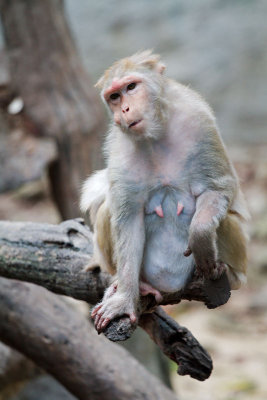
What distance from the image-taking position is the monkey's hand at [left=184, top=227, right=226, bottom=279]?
133 inches

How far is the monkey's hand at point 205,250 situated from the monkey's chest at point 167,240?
0.35 m

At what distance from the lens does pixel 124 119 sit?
342 centimetres

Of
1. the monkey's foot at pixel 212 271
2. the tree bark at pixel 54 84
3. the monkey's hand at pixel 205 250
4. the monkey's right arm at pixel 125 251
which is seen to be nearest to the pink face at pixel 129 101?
the monkey's right arm at pixel 125 251

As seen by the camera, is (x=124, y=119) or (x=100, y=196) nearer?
(x=124, y=119)

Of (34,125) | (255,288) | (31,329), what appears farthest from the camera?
(255,288)

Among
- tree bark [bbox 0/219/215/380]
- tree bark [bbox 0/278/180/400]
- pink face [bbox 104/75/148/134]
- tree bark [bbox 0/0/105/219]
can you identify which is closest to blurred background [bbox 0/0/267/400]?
tree bark [bbox 0/0/105/219]

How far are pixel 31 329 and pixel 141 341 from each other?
2504 millimetres

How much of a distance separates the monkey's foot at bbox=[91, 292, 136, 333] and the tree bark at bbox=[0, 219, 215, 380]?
0.58ft

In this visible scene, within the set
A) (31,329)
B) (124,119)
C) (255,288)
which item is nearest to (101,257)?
(124,119)

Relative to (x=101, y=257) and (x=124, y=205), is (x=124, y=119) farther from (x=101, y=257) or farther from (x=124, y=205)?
(x=101, y=257)

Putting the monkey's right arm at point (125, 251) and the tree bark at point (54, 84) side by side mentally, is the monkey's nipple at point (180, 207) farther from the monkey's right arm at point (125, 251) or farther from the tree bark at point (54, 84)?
the tree bark at point (54, 84)

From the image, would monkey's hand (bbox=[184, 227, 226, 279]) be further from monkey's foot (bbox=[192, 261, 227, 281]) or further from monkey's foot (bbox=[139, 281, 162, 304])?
monkey's foot (bbox=[139, 281, 162, 304])

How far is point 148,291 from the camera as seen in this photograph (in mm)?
3789

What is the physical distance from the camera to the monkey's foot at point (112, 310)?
3.49 m
